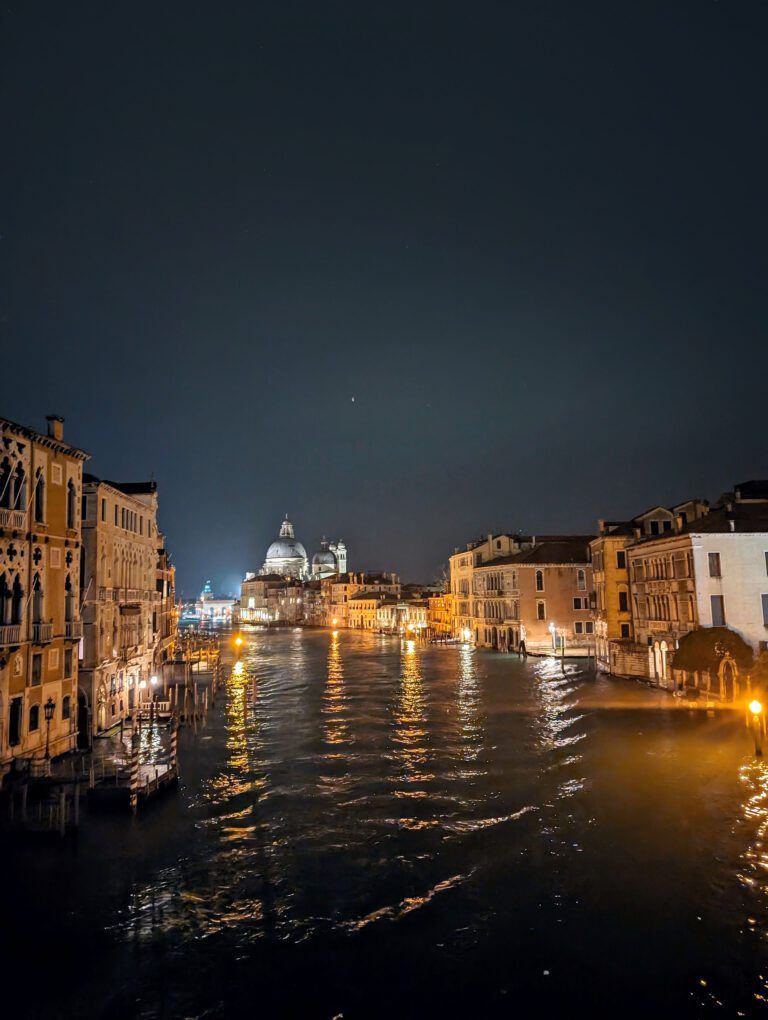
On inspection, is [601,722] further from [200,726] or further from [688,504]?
[688,504]

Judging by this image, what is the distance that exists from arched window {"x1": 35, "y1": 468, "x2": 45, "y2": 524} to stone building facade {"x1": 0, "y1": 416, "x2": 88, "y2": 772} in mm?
34

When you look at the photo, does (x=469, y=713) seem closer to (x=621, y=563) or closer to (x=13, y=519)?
(x=621, y=563)

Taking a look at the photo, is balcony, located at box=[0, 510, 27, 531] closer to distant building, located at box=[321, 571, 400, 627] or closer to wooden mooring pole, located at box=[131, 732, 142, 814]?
wooden mooring pole, located at box=[131, 732, 142, 814]

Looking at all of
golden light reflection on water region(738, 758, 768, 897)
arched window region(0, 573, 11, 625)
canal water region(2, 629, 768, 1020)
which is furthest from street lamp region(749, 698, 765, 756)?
arched window region(0, 573, 11, 625)

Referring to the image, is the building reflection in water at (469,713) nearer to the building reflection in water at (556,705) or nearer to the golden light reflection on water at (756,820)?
the building reflection in water at (556,705)

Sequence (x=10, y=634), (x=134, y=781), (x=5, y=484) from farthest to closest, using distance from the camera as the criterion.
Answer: (x=5, y=484)
(x=10, y=634)
(x=134, y=781)

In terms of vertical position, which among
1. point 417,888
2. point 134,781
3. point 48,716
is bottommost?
point 417,888

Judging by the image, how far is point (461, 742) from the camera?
28234mm

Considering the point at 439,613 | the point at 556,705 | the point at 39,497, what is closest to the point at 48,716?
the point at 39,497

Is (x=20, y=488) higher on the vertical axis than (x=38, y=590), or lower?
higher

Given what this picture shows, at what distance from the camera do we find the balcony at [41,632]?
2259 cm

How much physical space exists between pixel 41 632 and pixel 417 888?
15.1m

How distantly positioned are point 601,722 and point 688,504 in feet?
74.1

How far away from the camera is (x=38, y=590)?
23.2m
